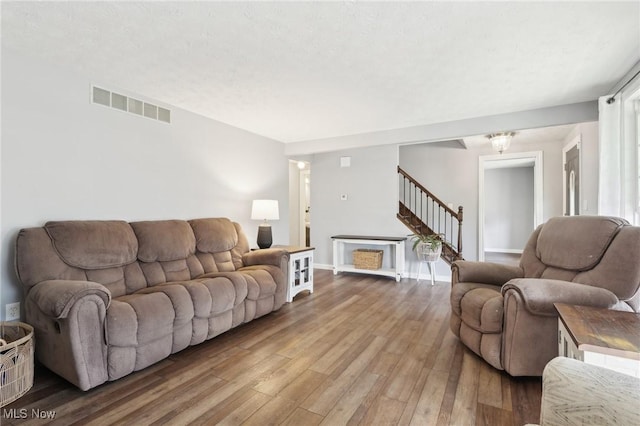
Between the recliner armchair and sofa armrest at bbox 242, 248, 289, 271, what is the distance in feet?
5.78

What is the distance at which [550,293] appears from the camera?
72.2 inches

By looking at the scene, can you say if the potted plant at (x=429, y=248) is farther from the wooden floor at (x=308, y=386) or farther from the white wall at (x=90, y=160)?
the white wall at (x=90, y=160)

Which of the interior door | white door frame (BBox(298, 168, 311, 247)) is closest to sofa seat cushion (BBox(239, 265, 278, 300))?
white door frame (BBox(298, 168, 311, 247))

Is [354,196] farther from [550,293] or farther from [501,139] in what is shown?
[550,293]

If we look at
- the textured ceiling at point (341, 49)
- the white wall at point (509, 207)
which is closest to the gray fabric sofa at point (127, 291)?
the textured ceiling at point (341, 49)

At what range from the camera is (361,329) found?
110 inches

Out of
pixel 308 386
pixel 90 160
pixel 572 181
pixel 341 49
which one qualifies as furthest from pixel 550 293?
pixel 90 160

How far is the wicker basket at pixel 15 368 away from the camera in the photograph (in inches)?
65.6

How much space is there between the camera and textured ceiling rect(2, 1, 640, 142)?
1731mm

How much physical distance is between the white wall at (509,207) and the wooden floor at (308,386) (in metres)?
6.34

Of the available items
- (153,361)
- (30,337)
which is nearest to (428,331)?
(153,361)

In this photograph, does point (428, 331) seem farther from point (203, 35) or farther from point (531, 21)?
point (203, 35)

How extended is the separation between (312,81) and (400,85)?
0.81 m

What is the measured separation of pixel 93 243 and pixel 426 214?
498 centimetres
